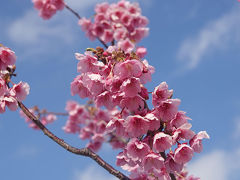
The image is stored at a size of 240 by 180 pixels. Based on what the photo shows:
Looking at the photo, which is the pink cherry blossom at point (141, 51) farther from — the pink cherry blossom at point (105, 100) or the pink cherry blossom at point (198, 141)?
the pink cherry blossom at point (198, 141)

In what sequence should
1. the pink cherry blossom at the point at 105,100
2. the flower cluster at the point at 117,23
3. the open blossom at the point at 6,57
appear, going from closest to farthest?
the pink cherry blossom at the point at 105,100 < the open blossom at the point at 6,57 < the flower cluster at the point at 117,23

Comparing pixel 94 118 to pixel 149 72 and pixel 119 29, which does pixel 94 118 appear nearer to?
pixel 119 29

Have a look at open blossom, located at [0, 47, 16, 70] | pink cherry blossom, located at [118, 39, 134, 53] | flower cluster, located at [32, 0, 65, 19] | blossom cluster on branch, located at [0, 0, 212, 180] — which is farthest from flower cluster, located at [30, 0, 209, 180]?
flower cluster, located at [32, 0, 65, 19]

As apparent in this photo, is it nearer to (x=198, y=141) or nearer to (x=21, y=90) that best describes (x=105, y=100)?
(x=198, y=141)

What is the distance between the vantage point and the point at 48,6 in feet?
24.1

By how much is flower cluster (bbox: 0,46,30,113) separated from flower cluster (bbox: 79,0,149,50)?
3.66 m

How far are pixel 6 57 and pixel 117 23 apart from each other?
4064 millimetres

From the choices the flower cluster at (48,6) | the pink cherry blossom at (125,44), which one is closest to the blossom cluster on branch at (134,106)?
the pink cherry blossom at (125,44)

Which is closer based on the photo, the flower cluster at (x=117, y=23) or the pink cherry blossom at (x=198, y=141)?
the pink cherry blossom at (x=198, y=141)

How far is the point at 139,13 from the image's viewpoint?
7.37m

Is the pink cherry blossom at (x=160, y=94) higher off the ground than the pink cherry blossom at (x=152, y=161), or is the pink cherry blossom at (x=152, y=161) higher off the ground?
the pink cherry blossom at (x=160, y=94)

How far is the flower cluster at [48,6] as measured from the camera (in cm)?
734

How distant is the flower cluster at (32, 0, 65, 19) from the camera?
7.34 meters

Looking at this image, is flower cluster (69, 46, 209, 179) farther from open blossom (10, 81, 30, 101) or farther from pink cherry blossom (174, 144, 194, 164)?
open blossom (10, 81, 30, 101)
